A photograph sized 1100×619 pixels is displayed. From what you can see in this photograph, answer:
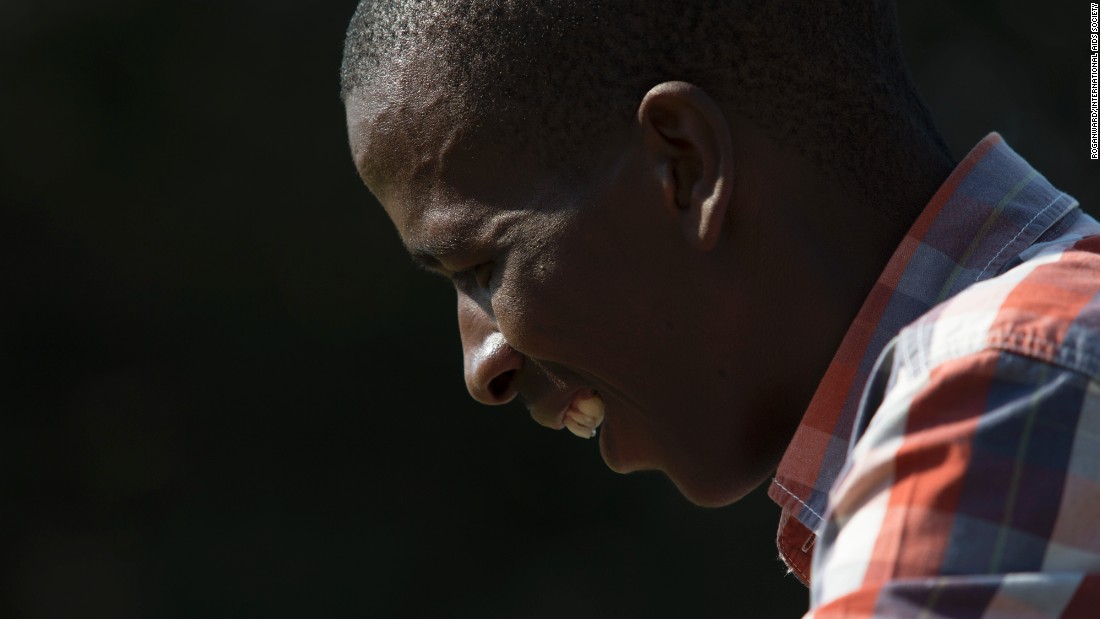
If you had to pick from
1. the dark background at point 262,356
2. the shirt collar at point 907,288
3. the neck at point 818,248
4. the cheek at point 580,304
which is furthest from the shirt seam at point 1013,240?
the dark background at point 262,356

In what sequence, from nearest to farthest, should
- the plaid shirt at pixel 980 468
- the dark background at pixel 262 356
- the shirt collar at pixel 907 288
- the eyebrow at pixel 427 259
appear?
the plaid shirt at pixel 980 468 → the shirt collar at pixel 907 288 → the eyebrow at pixel 427 259 → the dark background at pixel 262 356

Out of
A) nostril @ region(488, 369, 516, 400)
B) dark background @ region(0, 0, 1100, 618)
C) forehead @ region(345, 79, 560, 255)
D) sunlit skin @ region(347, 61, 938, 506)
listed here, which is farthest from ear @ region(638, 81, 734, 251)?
dark background @ region(0, 0, 1100, 618)

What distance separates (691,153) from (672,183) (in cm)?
4

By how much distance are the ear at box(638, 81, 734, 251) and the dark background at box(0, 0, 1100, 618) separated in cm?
288

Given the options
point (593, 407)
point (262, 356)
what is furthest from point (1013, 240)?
point (262, 356)

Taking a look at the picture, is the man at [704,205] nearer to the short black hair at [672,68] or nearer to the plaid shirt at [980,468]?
the short black hair at [672,68]

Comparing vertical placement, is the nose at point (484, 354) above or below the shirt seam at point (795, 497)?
above

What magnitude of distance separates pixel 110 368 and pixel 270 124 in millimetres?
914

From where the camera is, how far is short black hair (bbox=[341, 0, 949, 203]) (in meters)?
1.54

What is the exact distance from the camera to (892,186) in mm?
1544

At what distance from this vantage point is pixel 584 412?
1806 mm

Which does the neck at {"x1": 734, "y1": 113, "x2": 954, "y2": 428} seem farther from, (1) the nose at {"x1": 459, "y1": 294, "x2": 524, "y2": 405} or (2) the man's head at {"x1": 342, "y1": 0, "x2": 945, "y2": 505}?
(1) the nose at {"x1": 459, "y1": 294, "x2": 524, "y2": 405}

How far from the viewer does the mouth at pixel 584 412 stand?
5.79 ft

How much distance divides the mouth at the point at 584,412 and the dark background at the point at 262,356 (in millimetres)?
2561
